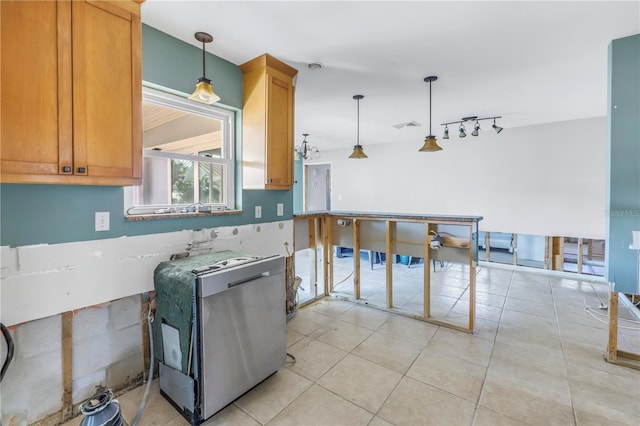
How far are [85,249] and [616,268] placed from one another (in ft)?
12.7

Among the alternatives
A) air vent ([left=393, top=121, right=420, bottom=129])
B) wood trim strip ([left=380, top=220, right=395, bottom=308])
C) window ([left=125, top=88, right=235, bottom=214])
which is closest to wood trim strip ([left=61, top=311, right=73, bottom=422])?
window ([left=125, top=88, right=235, bottom=214])

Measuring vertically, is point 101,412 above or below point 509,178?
below

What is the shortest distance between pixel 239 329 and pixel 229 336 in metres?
0.07

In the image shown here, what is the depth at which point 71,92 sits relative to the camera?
146 centimetres

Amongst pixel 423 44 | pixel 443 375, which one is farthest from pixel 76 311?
pixel 423 44

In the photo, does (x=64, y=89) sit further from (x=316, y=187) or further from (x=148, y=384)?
(x=316, y=187)

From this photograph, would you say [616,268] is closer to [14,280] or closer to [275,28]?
[275,28]

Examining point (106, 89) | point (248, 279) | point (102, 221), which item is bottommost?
point (248, 279)

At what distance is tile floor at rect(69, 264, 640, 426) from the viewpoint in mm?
1760

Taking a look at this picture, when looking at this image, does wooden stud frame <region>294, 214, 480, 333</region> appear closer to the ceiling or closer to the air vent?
the ceiling

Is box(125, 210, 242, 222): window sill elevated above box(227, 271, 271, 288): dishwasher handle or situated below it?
above

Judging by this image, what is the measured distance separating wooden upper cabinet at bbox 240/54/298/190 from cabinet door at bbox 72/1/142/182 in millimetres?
995

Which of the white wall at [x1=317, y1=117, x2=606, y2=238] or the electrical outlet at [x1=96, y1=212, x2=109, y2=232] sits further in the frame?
the white wall at [x1=317, y1=117, x2=606, y2=238]

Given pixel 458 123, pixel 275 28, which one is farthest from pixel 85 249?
pixel 458 123
